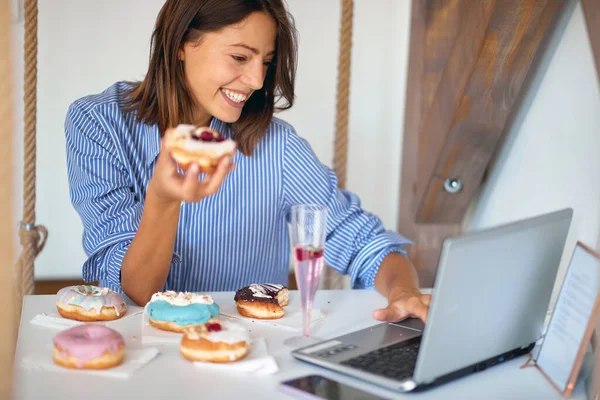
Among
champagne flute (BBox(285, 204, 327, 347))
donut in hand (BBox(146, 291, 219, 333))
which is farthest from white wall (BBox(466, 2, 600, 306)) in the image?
donut in hand (BBox(146, 291, 219, 333))

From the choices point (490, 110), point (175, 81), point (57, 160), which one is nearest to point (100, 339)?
point (175, 81)

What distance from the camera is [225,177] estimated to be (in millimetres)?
1551

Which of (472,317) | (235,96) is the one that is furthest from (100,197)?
(472,317)

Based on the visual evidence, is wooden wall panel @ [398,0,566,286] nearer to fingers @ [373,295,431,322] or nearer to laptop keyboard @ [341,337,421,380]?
fingers @ [373,295,431,322]

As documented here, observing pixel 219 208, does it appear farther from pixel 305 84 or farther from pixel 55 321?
pixel 305 84

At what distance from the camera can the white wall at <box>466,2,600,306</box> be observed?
1753 millimetres

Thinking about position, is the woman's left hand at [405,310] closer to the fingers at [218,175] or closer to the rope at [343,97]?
the fingers at [218,175]

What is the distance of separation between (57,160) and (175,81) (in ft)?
6.12

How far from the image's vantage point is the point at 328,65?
3.62 meters

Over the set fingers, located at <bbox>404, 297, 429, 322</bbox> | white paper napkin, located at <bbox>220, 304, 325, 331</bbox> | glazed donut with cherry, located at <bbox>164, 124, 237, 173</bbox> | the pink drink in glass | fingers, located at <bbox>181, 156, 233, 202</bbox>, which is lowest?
white paper napkin, located at <bbox>220, 304, 325, 331</bbox>

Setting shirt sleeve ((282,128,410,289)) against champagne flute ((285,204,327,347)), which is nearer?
champagne flute ((285,204,327,347))

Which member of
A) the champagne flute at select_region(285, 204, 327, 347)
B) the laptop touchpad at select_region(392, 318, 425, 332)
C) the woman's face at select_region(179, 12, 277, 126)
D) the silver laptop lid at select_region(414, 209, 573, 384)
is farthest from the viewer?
the woman's face at select_region(179, 12, 277, 126)

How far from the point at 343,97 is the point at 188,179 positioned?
1.19 m

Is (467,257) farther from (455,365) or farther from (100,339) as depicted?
(100,339)
